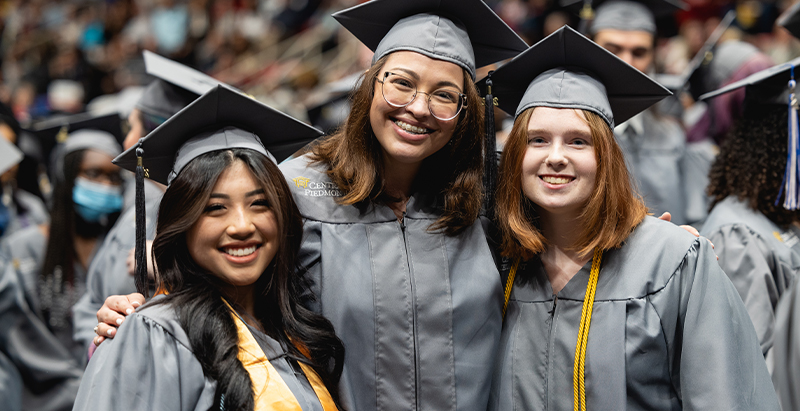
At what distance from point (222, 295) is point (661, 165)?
9.34 feet

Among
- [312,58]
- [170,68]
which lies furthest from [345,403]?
[312,58]

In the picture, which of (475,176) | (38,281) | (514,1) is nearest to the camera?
(475,176)

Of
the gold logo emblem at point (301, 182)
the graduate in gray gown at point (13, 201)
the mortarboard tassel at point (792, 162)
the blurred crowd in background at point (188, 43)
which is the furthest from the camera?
the blurred crowd in background at point (188, 43)

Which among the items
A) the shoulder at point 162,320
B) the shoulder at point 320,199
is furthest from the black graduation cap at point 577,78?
the shoulder at point 162,320

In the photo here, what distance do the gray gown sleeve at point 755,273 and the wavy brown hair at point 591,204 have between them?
79cm

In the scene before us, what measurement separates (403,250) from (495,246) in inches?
14.4

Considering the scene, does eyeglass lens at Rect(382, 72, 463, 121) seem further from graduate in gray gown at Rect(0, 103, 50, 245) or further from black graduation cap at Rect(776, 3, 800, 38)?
graduate in gray gown at Rect(0, 103, 50, 245)

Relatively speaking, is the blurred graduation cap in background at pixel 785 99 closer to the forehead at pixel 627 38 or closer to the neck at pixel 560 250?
the forehead at pixel 627 38

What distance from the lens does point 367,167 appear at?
2.33 metres

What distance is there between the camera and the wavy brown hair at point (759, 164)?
2.96m

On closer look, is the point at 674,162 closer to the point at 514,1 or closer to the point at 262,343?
the point at 262,343

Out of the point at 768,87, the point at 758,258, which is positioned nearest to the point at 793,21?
the point at 768,87

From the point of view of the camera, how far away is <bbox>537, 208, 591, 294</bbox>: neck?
7.53 ft

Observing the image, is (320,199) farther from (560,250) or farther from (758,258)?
(758,258)
